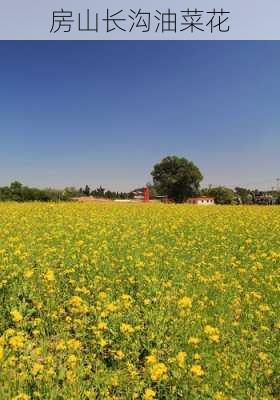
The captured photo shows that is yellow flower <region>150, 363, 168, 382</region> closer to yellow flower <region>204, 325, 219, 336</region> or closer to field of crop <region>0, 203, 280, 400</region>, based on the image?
field of crop <region>0, 203, 280, 400</region>

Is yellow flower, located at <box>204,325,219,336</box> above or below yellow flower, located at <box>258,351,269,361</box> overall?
above

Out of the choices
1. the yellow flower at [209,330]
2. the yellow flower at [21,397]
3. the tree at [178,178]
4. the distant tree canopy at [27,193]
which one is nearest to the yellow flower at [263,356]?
the yellow flower at [209,330]

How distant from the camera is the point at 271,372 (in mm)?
3881

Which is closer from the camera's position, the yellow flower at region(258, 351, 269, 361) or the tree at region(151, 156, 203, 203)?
the yellow flower at region(258, 351, 269, 361)

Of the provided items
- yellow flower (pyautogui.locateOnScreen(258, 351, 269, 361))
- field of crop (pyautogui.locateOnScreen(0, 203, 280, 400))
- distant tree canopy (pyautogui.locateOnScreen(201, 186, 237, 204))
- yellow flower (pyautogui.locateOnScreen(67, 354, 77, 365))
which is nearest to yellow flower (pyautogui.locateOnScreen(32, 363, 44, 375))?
field of crop (pyautogui.locateOnScreen(0, 203, 280, 400))

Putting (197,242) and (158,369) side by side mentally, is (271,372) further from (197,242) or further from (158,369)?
(197,242)

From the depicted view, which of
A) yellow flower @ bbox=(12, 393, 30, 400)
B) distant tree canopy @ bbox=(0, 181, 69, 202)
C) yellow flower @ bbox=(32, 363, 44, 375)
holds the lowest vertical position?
yellow flower @ bbox=(12, 393, 30, 400)

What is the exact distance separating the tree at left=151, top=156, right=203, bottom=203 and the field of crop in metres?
83.3

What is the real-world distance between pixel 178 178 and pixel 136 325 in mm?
88536

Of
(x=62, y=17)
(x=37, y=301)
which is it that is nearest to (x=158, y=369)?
(x=37, y=301)

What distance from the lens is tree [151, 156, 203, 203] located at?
305 feet

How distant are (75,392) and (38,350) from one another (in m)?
0.71

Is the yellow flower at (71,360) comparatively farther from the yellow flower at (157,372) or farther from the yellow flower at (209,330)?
the yellow flower at (209,330)

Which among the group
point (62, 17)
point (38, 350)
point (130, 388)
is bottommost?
point (130, 388)
